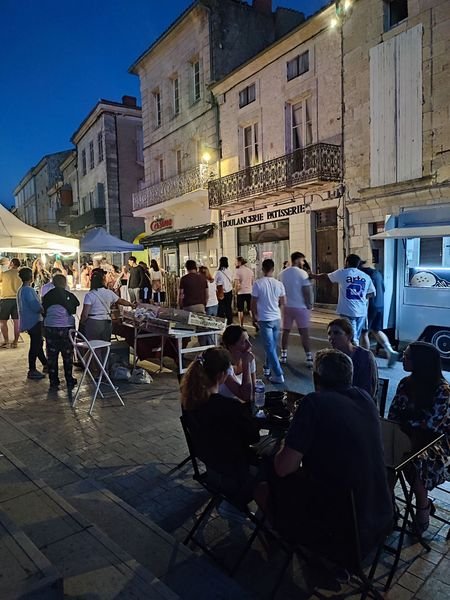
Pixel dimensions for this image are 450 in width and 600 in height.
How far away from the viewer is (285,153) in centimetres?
1566

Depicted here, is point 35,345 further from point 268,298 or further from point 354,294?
point 354,294

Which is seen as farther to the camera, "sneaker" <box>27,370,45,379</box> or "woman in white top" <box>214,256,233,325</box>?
"woman in white top" <box>214,256,233,325</box>

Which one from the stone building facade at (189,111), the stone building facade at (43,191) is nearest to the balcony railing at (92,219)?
the stone building facade at (189,111)

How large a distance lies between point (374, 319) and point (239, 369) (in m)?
4.64

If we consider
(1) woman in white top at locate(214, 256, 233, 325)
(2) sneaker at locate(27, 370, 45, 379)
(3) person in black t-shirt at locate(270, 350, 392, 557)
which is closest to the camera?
(3) person in black t-shirt at locate(270, 350, 392, 557)

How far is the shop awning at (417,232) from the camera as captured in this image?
740cm

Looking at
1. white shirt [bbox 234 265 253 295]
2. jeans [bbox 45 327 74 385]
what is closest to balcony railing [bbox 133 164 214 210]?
white shirt [bbox 234 265 253 295]

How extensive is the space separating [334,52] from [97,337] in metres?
11.7

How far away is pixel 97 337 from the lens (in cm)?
678

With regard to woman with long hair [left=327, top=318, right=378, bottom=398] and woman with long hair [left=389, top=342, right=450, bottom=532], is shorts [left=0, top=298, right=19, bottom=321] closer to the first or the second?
woman with long hair [left=327, top=318, right=378, bottom=398]

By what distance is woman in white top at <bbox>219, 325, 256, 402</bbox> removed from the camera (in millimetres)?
3664

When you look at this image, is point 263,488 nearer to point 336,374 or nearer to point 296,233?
point 336,374

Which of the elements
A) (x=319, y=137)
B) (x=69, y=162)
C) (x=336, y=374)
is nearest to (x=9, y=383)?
(x=336, y=374)

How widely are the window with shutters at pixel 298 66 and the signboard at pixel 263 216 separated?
4317mm
